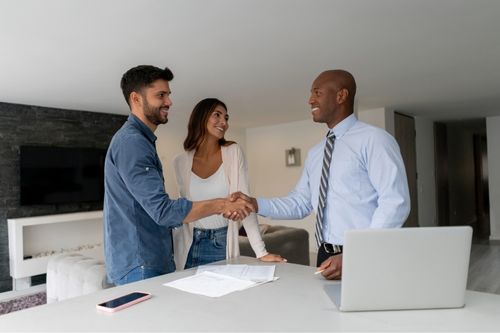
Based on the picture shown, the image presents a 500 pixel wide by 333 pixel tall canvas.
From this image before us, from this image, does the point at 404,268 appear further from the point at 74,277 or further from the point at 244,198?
the point at 74,277

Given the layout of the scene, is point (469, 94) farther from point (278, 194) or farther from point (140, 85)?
point (140, 85)

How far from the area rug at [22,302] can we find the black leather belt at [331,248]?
11.9ft

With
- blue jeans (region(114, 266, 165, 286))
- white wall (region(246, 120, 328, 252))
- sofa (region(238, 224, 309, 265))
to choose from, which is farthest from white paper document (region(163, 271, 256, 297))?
white wall (region(246, 120, 328, 252))

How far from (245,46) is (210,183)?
1.48 meters

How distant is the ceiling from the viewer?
2285 millimetres

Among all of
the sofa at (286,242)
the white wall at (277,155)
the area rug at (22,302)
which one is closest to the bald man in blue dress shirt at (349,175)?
the sofa at (286,242)

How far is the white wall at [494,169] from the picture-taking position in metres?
7.19

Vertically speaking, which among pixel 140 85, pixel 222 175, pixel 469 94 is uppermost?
pixel 469 94

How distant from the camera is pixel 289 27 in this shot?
2576 mm

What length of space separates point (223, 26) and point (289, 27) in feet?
1.42

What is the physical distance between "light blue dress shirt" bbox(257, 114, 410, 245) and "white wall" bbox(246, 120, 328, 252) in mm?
5396

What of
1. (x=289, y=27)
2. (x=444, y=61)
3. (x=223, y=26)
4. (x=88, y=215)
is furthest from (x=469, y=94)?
(x=88, y=215)

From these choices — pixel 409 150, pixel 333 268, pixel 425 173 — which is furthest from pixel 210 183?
pixel 425 173

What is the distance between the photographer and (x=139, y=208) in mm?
1452
